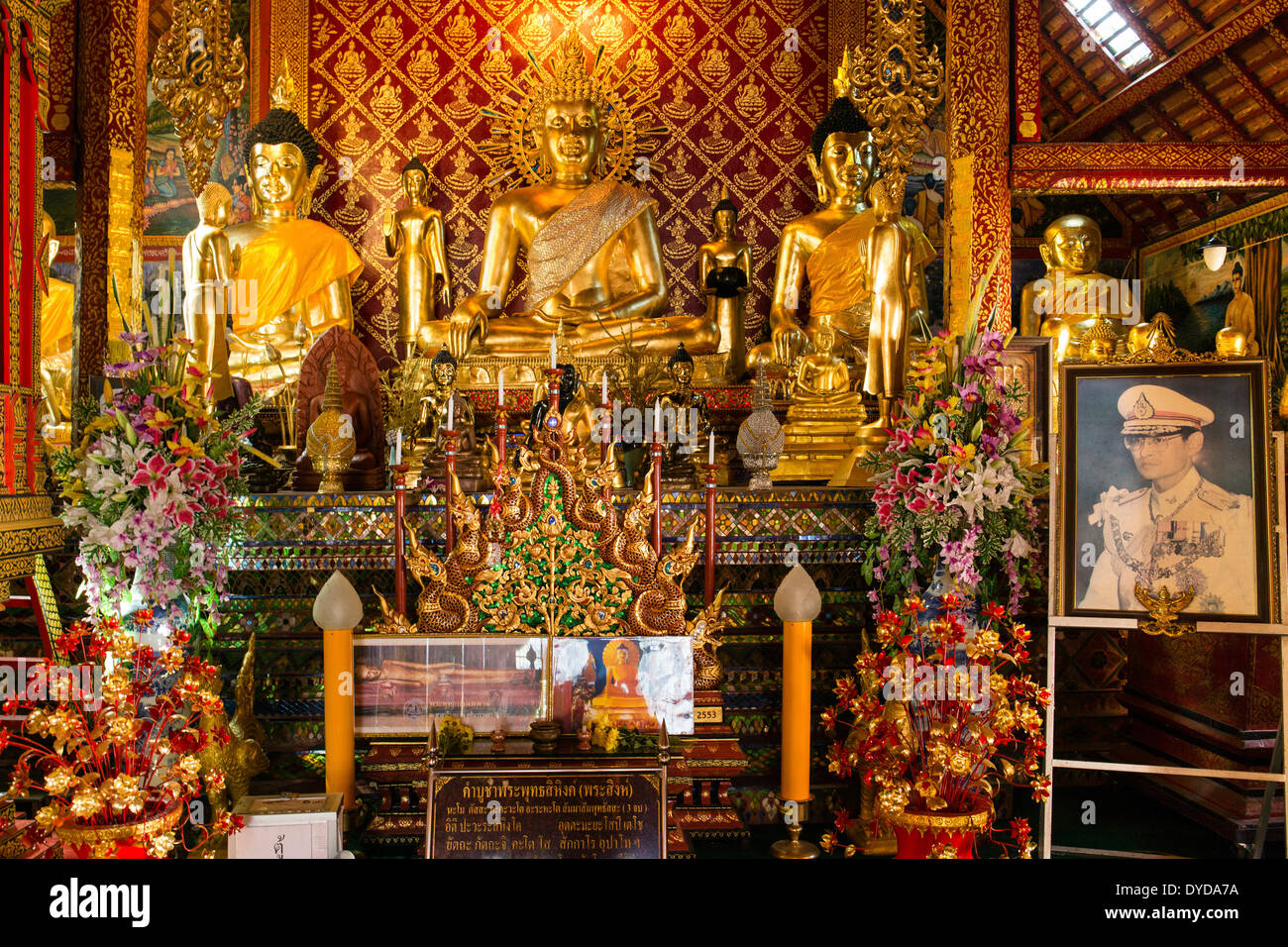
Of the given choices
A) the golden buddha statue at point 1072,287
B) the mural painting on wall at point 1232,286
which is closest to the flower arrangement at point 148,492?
the golden buddha statue at point 1072,287

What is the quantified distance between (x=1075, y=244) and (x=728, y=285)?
2.42m

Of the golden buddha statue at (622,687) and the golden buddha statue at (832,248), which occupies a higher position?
the golden buddha statue at (832,248)

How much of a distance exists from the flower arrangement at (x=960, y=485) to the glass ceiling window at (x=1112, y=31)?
166 inches

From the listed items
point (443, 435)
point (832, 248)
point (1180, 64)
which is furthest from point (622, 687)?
point (1180, 64)

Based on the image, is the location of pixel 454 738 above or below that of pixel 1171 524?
below

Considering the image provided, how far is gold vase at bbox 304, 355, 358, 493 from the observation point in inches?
149

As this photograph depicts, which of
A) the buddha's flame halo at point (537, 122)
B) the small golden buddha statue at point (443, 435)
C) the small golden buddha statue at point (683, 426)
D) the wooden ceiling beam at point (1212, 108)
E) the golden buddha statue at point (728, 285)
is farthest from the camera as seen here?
the buddha's flame halo at point (537, 122)

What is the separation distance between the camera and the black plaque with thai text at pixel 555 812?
230 centimetres

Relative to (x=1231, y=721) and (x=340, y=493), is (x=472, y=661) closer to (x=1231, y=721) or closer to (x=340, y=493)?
(x=340, y=493)

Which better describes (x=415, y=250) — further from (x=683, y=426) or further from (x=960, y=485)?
(x=960, y=485)

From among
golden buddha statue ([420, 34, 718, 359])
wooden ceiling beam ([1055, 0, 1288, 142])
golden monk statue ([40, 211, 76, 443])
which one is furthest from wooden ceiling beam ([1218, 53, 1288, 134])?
golden monk statue ([40, 211, 76, 443])

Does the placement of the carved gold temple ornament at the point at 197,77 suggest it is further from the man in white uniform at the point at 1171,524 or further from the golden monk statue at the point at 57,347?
the man in white uniform at the point at 1171,524

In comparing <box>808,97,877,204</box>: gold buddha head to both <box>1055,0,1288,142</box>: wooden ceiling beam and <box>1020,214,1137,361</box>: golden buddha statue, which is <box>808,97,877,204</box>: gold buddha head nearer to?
<box>1020,214,1137,361</box>: golden buddha statue

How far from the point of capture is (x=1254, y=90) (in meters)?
5.60
